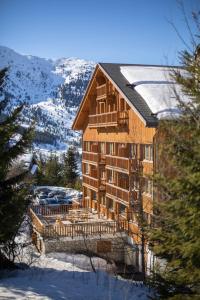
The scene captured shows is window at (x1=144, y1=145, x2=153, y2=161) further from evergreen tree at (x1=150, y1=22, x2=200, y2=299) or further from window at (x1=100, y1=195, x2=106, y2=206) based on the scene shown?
evergreen tree at (x1=150, y1=22, x2=200, y2=299)

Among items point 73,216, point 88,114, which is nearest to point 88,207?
point 73,216

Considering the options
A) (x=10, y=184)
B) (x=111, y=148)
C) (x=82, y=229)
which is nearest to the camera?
(x=10, y=184)

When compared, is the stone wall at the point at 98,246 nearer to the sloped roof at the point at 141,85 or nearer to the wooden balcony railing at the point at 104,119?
the sloped roof at the point at 141,85

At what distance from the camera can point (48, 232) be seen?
24516mm

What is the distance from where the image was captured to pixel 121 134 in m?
27.5

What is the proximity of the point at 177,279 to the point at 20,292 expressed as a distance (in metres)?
4.81

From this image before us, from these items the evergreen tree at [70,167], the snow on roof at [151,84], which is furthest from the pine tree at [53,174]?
the snow on roof at [151,84]

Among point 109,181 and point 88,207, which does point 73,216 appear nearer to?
point 109,181

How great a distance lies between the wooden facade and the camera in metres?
23.7

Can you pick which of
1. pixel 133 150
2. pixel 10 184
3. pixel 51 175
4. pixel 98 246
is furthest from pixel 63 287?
pixel 51 175

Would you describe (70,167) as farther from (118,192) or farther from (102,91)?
(118,192)

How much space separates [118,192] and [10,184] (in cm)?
1449

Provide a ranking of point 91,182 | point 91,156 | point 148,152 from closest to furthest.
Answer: point 148,152, point 91,182, point 91,156

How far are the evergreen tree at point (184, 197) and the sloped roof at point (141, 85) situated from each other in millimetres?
12678
